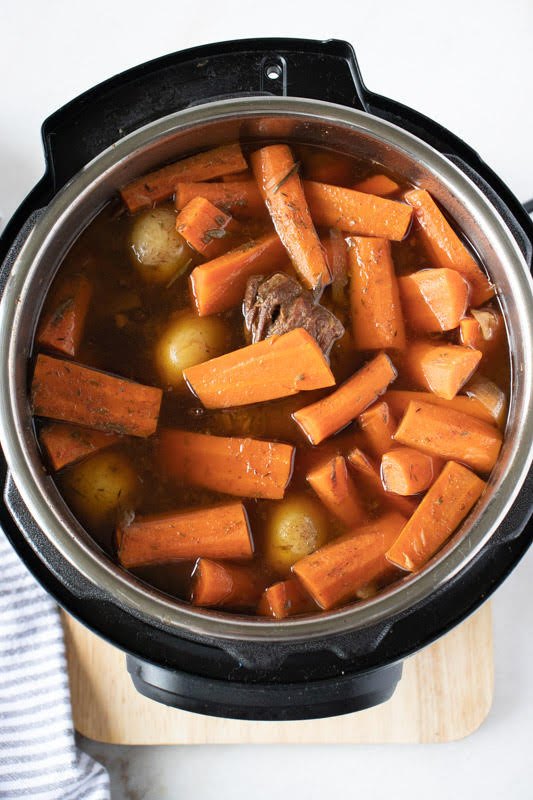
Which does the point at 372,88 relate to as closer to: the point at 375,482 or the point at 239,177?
the point at 239,177

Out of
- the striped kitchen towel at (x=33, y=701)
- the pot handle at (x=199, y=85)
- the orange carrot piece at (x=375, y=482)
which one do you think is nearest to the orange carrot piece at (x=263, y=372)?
the orange carrot piece at (x=375, y=482)

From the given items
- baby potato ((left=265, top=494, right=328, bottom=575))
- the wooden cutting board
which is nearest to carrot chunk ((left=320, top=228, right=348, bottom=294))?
baby potato ((left=265, top=494, right=328, bottom=575))

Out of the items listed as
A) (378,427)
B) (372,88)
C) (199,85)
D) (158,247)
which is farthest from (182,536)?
(372,88)

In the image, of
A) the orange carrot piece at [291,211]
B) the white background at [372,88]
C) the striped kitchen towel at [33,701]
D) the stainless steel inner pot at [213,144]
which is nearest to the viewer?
the stainless steel inner pot at [213,144]

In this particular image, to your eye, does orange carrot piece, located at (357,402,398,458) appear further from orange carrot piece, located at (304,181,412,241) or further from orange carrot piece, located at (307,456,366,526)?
orange carrot piece, located at (304,181,412,241)

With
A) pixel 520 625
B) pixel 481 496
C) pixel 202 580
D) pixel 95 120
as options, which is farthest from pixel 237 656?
pixel 95 120

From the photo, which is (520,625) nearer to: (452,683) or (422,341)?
(452,683)

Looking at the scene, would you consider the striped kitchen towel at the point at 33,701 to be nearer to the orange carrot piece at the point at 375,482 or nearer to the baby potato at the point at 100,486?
the baby potato at the point at 100,486
